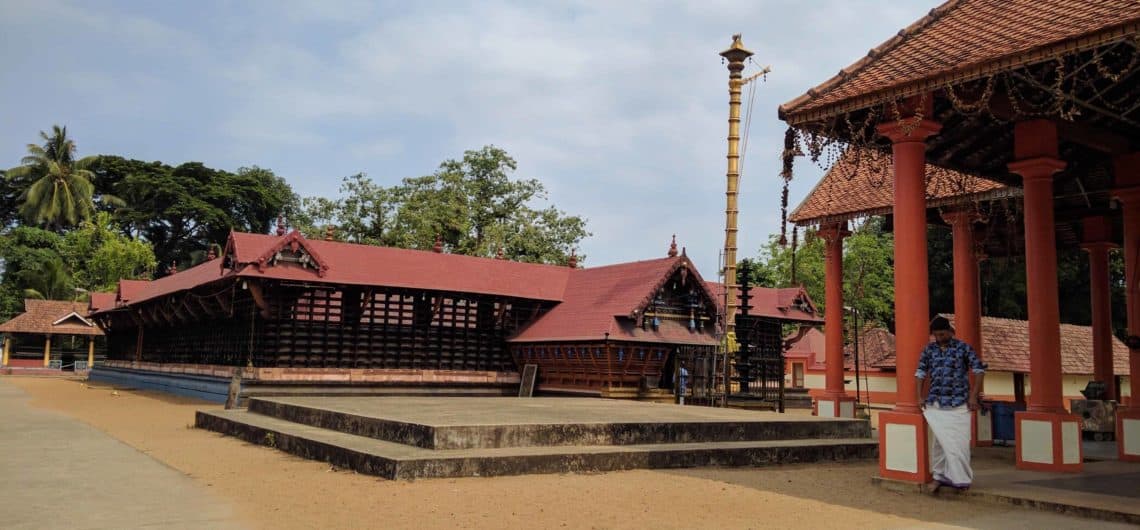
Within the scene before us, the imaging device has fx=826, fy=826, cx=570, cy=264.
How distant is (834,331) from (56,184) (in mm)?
59152

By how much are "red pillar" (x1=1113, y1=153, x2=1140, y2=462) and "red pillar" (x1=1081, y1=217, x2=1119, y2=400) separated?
6.48 ft

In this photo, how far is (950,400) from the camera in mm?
8336

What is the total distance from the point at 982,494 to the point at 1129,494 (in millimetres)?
1451

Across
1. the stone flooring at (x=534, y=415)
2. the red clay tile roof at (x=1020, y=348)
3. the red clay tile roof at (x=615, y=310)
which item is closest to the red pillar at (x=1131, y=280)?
the stone flooring at (x=534, y=415)

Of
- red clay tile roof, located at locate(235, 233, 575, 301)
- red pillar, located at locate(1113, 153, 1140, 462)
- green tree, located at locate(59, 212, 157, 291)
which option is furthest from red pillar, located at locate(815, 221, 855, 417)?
green tree, located at locate(59, 212, 157, 291)

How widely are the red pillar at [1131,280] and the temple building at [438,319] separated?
10.3m

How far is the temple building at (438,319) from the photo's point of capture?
2195cm

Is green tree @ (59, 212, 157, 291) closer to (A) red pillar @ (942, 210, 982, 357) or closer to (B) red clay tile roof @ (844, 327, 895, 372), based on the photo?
(B) red clay tile roof @ (844, 327, 895, 372)

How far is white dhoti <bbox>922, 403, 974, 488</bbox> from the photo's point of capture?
8258mm

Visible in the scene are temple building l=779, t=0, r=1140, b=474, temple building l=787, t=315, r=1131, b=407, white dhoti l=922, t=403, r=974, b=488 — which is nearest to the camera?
white dhoti l=922, t=403, r=974, b=488

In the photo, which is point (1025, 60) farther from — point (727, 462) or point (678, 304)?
point (678, 304)

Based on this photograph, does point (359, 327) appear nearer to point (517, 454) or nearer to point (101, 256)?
point (517, 454)

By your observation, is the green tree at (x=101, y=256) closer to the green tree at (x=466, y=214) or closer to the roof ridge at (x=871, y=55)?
the green tree at (x=466, y=214)

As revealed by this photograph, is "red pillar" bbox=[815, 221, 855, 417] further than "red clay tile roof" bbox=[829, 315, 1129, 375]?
No
